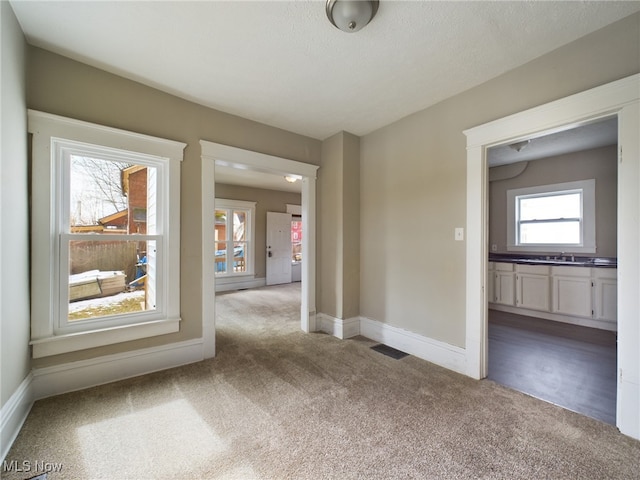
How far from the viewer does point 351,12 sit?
5.19ft

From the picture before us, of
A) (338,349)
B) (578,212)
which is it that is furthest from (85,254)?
(578,212)

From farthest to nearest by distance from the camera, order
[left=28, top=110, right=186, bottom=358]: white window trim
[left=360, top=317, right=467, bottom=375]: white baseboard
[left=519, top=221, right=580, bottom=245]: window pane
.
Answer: [left=519, top=221, right=580, bottom=245]: window pane < [left=360, top=317, right=467, bottom=375]: white baseboard < [left=28, top=110, right=186, bottom=358]: white window trim

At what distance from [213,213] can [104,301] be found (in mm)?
1204

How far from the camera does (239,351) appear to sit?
9.68 feet

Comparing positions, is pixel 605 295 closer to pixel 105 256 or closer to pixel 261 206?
pixel 105 256

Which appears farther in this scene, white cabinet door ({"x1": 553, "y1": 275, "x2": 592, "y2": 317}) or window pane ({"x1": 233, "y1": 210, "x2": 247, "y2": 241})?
window pane ({"x1": 233, "y1": 210, "x2": 247, "y2": 241})

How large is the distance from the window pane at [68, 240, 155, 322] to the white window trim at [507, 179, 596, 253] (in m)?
5.71

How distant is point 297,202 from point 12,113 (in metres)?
6.39

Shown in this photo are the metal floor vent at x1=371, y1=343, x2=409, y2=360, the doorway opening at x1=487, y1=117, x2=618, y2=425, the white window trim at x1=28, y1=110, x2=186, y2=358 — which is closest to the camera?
the white window trim at x1=28, y1=110, x2=186, y2=358

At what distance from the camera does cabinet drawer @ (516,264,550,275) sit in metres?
4.12

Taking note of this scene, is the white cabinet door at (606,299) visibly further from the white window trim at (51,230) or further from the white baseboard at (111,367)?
the white window trim at (51,230)

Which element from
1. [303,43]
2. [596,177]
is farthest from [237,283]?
[596,177]

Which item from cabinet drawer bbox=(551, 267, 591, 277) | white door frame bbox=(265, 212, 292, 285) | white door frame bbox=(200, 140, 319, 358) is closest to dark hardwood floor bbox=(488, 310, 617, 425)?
cabinet drawer bbox=(551, 267, 591, 277)

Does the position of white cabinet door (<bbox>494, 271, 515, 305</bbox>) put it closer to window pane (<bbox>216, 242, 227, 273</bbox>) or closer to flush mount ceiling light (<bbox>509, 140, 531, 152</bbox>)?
flush mount ceiling light (<bbox>509, 140, 531, 152</bbox>)
